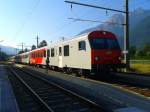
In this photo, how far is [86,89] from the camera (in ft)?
58.4

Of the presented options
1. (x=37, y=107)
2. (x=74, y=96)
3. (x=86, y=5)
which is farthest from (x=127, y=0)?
(x=37, y=107)

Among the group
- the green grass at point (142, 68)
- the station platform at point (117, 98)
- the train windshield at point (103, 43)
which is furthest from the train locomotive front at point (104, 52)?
the green grass at point (142, 68)

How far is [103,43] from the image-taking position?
75.2 ft

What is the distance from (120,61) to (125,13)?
31.3ft

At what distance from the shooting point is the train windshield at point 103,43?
73.2 ft

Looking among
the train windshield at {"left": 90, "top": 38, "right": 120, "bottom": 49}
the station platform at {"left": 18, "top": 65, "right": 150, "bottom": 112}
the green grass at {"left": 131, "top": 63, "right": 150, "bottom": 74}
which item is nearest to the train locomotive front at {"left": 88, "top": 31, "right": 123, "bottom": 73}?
the train windshield at {"left": 90, "top": 38, "right": 120, "bottom": 49}

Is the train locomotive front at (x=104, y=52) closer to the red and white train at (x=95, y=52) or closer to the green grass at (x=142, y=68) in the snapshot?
the red and white train at (x=95, y=52)

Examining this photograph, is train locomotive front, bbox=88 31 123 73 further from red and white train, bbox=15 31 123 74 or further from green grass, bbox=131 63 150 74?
green grass, bbox=131 63 150 74

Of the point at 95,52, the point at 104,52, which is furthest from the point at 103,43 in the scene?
the point at 95,52

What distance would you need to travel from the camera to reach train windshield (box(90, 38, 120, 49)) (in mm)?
22297

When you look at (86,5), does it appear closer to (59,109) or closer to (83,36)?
(83,36)

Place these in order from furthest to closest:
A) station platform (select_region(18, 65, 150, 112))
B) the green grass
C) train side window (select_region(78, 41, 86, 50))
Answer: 1. the green grass
2. train side window (select_region(78, 41, 86, 50))
3. station platform (select_region(18, 65, 150, 112))

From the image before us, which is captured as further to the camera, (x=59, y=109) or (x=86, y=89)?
(x=86, y=89)

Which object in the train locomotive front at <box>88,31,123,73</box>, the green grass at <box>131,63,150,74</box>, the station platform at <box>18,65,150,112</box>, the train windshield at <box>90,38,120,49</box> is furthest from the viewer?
the green grass at <box>131,63,150,74</box>
